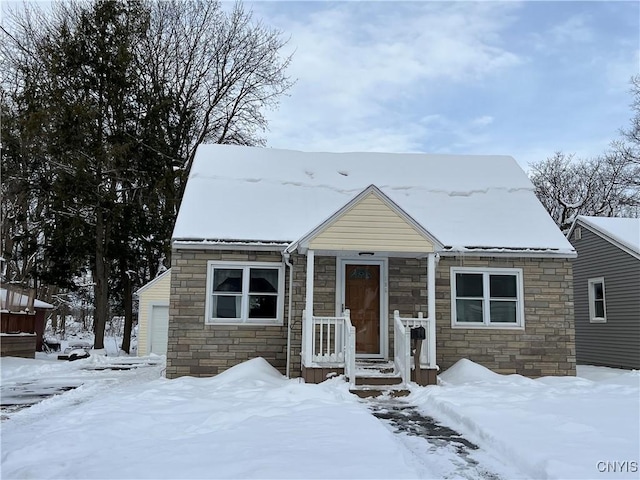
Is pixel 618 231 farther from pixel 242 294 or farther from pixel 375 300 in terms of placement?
pixel 242 294

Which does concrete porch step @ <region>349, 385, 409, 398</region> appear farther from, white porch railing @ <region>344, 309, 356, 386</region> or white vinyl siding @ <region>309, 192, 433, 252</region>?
white vinyl siding @ <region>309, 192, 433, 252</region>

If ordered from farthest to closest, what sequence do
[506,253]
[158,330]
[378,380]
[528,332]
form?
[158,330] < [506,253] < [528,332] < [378,380]

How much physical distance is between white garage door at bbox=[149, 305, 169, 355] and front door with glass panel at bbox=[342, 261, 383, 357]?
44.0 ft

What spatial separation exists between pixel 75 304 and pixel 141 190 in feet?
85.6

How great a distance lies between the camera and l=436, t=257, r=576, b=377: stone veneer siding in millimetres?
12625

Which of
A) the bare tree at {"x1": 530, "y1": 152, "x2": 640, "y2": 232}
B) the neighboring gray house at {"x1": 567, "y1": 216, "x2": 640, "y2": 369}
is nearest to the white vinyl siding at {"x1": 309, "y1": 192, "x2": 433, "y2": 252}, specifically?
the neighboring gray house at {"x1": 567, "y1": 216, "x2": 640, "y2": 369}

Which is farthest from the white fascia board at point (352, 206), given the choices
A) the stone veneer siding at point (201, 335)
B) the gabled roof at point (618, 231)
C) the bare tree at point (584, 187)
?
the bare tree at point (584, 187)

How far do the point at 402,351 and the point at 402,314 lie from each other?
6.39ft

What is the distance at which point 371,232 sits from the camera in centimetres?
1105

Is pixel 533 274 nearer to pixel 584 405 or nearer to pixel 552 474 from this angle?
pixel 584 405

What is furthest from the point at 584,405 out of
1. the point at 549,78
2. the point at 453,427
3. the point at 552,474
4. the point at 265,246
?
the point at 549,78

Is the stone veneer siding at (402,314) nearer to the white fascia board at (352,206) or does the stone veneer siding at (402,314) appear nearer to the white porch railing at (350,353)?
the white fascia board at (352,206)

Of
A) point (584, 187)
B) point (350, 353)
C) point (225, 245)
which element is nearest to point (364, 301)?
point (350, 353)

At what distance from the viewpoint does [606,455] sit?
5.54 metres
